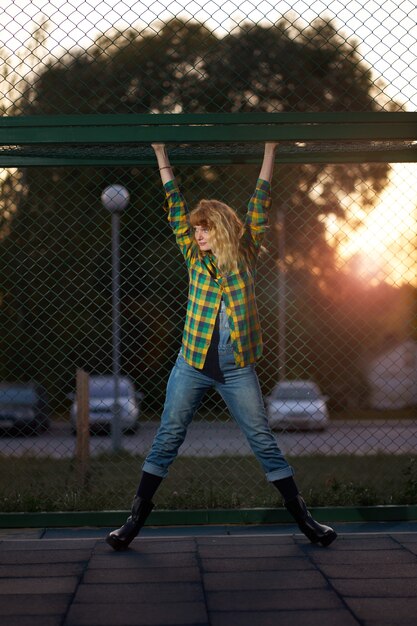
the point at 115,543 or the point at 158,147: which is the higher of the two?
the point at 158,147

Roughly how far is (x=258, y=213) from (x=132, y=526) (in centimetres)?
A: 173

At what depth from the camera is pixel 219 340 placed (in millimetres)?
5281

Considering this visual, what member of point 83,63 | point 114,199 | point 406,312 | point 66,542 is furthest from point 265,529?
point 406,312

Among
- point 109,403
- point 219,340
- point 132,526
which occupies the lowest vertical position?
point 109,403

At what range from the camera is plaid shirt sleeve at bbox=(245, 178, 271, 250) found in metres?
5.33

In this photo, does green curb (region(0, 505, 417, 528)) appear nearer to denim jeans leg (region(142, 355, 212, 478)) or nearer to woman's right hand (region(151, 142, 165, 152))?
denim jeans leg (region(142, 355, 212, 478))

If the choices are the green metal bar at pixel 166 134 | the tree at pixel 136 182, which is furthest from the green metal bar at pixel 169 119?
the tree at pixel 136 182

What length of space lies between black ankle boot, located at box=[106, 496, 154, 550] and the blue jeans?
Result: 18 centimetres

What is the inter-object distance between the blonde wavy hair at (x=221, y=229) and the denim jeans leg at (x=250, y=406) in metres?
0.47

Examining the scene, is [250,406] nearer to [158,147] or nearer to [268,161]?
[268,161]

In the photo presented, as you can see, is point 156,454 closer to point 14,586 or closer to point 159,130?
point 14,586

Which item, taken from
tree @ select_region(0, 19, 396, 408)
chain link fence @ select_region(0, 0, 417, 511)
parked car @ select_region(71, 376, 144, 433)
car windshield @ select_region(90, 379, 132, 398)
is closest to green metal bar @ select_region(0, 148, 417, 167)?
chain link fence @ select_region(0, 0, 417, 511)

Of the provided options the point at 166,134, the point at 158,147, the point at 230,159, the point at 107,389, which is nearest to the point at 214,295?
the point at 158,147

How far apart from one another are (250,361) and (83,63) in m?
17.8
